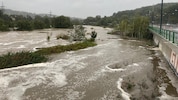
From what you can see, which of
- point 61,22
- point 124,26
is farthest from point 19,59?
point 61,22

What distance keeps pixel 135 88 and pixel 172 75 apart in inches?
187

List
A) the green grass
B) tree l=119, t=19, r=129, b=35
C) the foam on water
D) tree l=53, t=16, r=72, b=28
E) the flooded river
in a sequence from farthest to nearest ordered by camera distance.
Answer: tree l=53, t=16, r=72, b=28 → tree l=119, t=19, r=129, b=35 → the green grass → the flooded river → the foam on water

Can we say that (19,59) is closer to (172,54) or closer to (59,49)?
(59,49)

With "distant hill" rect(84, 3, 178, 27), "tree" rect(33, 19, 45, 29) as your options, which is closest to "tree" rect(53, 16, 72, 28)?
"tree" rect(33, 19, 45, 29)

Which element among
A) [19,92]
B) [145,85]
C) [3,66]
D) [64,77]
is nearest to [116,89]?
[145,85]

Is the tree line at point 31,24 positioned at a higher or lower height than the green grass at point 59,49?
higher

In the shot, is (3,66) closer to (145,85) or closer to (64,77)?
(64,77)

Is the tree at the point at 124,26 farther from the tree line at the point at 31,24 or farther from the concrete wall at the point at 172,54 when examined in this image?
the concrete wall at the point at 172,54

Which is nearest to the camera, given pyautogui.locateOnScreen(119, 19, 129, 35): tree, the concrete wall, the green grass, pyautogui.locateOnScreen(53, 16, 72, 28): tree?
the concrete wall

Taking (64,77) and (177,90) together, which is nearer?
(177,90)

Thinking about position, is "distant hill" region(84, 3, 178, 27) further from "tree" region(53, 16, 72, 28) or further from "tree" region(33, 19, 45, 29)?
"tree" region(33, 19, 45, 29)

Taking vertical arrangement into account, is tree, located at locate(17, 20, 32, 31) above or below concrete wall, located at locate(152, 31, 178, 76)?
above

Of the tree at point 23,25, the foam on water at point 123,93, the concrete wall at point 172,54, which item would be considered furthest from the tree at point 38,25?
the foam on water at point 123,93

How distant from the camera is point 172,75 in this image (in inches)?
598
